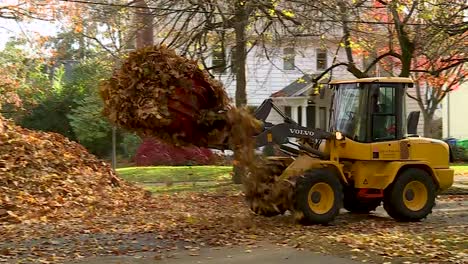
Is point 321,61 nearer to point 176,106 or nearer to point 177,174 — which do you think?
point 177,174

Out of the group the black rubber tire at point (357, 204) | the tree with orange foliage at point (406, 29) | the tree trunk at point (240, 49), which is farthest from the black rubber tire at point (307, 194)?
the tree with orange foliage at point (406, 29)

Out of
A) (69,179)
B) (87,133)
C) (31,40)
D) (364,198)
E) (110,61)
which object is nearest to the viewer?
(364,198)

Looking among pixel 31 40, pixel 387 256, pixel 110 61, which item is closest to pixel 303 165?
pixel 387 256

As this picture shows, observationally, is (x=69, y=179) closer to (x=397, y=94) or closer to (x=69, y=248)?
(x=69, y=248)

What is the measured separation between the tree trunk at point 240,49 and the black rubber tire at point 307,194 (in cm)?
544

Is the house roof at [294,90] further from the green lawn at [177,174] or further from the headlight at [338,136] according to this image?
the headlight at [338,136]

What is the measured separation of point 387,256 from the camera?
352 inches

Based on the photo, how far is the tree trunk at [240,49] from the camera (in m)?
18.7

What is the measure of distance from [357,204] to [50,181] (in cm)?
690

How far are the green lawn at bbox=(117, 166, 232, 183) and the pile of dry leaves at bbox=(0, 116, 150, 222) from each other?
6206mm

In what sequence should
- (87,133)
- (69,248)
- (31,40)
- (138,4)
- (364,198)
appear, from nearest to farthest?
1. (69,248)
2. (364,198)
3. (138,4)
4. (31,40)
5. (87,133)

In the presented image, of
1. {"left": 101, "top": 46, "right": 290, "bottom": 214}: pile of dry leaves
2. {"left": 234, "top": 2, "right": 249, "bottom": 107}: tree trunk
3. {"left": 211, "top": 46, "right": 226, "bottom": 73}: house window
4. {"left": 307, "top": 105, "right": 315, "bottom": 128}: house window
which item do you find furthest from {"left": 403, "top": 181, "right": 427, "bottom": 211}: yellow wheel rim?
{"left": 307, "top": 105, "right": 315, "bottom": 128}: house window

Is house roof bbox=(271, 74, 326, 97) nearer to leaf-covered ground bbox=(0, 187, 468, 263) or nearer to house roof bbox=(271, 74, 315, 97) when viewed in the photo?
house roof bbox=(271, 74, 315, 97)

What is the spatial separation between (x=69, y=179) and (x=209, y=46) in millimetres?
6688
